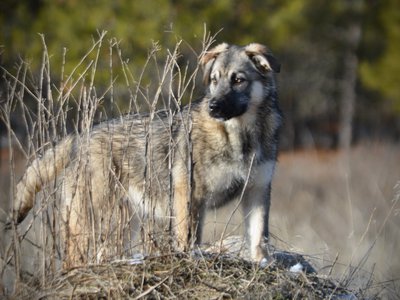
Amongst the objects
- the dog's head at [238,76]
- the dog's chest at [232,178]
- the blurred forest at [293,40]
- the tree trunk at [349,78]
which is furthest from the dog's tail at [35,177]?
the tree trunk at [349,78]

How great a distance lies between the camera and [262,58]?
27.0 ft

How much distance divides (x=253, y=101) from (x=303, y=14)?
21767mm

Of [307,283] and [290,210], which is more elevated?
[307,283]

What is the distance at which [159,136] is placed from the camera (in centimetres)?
833

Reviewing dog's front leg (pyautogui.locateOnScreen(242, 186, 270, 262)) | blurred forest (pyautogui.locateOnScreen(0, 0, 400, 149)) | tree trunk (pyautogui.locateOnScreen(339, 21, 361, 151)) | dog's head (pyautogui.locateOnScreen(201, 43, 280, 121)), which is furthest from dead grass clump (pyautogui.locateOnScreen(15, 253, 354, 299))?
tree trunk (pyautogui.locateOnScreen(339, 21, 361, 151))

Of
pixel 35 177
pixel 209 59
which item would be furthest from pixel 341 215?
pixel 35 177

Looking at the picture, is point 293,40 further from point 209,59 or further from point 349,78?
point 209,59

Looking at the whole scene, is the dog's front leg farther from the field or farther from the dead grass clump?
the dead grass clump

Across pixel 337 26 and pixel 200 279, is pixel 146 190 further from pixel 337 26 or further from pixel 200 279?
pixel 337 26

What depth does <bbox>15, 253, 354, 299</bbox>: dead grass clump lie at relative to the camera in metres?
5.79

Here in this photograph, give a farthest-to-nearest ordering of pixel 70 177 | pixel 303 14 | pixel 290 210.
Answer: pixel 303 14, pixel 290 210, pixel 70 177

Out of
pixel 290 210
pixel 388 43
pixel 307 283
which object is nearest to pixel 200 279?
pixel 307 283

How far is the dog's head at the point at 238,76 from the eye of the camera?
8.09m

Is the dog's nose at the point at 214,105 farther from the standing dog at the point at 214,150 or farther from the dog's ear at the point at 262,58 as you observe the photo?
the dog's ear at the point at 262,58
